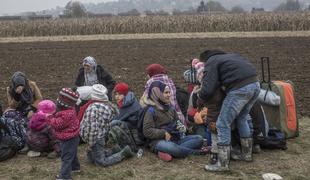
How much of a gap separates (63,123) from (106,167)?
3.21ft

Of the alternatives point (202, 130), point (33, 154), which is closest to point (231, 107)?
point (202, 130)

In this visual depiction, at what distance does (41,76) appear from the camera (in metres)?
14.5

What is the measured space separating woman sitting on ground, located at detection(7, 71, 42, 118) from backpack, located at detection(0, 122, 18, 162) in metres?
0.68

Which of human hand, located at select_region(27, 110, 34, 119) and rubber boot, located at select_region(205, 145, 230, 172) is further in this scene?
human hand, located at select_region(27, 110, 34, 119)

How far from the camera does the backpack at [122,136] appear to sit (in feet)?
22.6

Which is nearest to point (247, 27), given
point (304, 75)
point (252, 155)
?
point (304, 75)

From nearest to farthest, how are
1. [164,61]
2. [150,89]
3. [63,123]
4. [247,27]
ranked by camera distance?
1. [63,123]
2. [150,89]
3. [164,61]
4. [247,27]

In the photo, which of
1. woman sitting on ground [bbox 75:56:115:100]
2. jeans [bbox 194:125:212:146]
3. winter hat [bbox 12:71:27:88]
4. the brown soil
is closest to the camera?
jeans [bbox 194:125:212:146]

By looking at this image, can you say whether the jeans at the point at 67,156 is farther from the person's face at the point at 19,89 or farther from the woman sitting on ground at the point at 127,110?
the person's face at the point at 19,89

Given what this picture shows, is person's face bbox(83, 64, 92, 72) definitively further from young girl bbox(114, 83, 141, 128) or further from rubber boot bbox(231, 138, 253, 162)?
rubber boot bbox(231, 138, 253, 162)

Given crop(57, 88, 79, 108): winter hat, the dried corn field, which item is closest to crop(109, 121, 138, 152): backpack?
crop(57, 88, 79, 108): winter hat

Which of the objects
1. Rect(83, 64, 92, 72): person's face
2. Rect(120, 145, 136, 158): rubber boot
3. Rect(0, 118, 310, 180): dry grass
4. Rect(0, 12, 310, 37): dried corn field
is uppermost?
Rect(0, 12, 310, 37): dried corn field

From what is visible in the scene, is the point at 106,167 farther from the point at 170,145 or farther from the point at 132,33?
the point at 132,33

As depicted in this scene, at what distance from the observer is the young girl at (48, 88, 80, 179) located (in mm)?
5828
